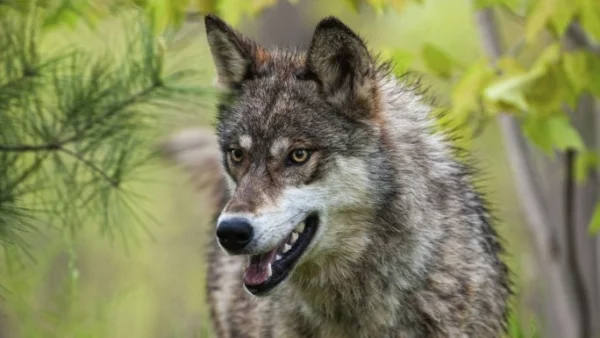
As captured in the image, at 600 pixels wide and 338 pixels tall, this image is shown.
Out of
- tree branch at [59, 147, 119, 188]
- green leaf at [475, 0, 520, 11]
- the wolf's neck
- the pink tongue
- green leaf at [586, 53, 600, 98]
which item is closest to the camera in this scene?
the pink tongue

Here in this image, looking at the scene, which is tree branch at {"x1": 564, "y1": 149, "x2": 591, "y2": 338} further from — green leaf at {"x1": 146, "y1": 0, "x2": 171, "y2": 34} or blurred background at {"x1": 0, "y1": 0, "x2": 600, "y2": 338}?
green leaf at {"x1": 146, "y1": 0, "x2": 171, "y2": 34}

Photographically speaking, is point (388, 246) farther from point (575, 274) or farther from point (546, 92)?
point (575, 274)

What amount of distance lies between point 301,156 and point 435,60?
1616 mm

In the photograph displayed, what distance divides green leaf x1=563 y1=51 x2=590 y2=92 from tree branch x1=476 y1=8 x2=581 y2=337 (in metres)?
1.98

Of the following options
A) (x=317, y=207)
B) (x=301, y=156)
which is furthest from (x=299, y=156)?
(x=317, y=207)

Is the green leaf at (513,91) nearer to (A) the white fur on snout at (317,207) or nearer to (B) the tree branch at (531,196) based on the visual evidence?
(A) the white fur on snout at (317,207)

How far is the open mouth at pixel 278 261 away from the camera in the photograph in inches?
184

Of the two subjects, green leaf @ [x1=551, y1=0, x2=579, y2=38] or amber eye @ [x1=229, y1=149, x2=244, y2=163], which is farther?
green leaf @ [x1=551, y1=0, x2=579, y2=38]

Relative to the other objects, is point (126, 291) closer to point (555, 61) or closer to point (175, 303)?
point (555, 61)

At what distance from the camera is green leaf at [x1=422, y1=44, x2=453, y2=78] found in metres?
6.09

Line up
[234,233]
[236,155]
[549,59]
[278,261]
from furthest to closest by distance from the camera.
→ 1. [549,59]
2. [236,155]
3. [278,261]
4. [234,233]

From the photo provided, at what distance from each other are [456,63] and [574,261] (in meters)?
2.36

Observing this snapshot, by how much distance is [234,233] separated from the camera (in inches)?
176

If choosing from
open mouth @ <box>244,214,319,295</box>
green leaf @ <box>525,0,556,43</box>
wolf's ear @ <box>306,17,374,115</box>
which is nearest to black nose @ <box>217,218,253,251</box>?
open mouth @ <box>244,214,319,295</box>
